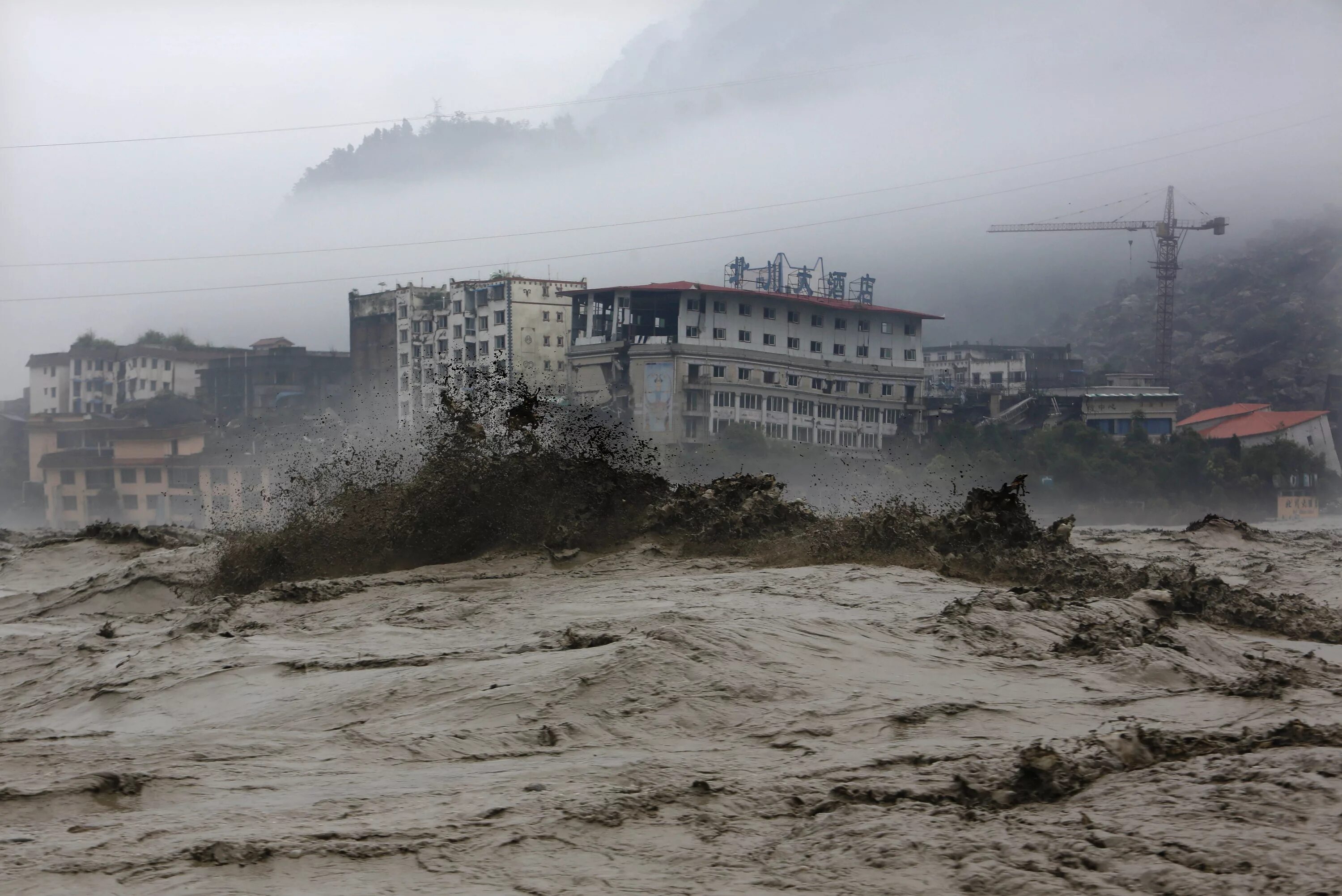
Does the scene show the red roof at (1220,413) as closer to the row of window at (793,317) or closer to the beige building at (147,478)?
the row of window at (793,317)

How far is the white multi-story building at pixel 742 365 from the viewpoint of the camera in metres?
73.3

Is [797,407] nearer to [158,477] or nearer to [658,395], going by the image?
[658,395]

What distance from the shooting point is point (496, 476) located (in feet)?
61.9

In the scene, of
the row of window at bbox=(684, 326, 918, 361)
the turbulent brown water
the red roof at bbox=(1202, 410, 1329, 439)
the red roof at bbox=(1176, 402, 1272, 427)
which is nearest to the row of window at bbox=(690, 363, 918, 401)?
the row of window at bbox=(684, 326, 918, 361)

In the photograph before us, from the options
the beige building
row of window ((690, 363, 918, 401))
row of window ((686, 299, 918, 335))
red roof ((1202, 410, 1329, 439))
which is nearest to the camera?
red roof ((1202, 410, 1329, 439))

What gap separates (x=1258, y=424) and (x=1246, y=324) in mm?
49365

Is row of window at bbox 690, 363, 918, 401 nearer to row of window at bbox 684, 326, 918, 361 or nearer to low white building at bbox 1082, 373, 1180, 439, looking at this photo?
row of window at bbox 684, 326, 918, 361

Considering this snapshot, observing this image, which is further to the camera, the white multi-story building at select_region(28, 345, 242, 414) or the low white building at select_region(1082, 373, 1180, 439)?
the white multi-story building at select_region(28, 345, 242, 414)

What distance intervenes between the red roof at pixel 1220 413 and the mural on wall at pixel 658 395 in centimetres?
3090

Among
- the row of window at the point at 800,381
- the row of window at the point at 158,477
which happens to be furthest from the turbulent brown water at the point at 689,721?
the row of window at the point at 158,477

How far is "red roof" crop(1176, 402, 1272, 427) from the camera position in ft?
254

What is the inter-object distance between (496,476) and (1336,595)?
1241 cm

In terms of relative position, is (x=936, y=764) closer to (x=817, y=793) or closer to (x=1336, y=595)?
(x=817, y=793)

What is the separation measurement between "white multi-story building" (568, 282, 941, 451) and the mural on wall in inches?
2.8
